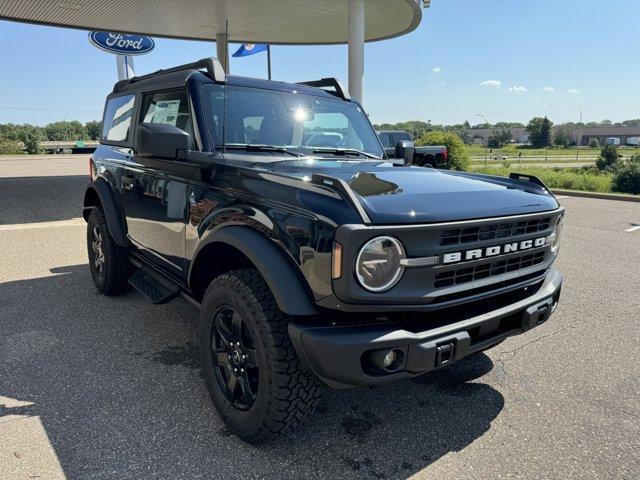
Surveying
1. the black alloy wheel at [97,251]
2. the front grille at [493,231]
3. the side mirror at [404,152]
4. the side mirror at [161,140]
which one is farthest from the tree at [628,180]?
the side mirror at [161,140]

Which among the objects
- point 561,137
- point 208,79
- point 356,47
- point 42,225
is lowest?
point 42,225

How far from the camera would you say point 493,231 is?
2.35 meters

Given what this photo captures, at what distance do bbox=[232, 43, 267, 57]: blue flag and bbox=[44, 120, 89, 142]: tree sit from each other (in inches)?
3974

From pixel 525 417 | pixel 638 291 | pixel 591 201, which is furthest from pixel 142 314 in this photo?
pixel 591 201

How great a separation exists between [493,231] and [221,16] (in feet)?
56.1

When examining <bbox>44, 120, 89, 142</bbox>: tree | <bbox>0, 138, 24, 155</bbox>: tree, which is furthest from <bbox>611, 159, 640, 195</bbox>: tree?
<bbox>44, 120, 89, 142</bbox>: tree

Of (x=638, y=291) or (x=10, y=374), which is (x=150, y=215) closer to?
(x=10, y=374)

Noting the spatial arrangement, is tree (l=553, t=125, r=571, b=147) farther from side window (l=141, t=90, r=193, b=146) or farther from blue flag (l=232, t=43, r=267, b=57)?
side window (l=141, t=90, r=193, b=146)

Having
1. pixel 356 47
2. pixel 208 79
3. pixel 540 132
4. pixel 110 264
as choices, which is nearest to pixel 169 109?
pixel 208 79

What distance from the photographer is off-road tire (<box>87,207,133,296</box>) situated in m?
4.41

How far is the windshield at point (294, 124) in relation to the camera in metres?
3.15

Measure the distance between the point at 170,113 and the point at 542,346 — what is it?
3360 millimetres

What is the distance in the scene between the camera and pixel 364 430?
2.62 m

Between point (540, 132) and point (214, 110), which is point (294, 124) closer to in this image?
point (214, 110)
